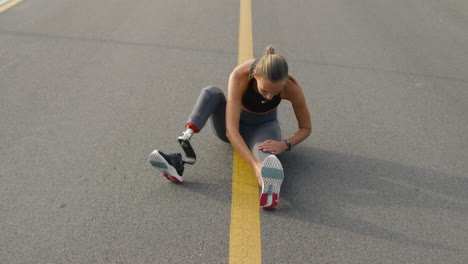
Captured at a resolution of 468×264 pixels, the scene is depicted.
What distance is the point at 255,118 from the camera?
3.55 metres

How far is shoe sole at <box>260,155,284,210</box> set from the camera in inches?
118

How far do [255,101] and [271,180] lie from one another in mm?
677

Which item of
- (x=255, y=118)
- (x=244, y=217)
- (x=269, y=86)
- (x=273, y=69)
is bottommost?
(x=244, y=217)

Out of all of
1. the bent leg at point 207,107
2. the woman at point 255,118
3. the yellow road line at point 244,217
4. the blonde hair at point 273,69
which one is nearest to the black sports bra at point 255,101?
the woman at point 255,118

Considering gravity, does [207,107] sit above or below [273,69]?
below

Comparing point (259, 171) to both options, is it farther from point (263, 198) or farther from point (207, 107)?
point (207, 107)

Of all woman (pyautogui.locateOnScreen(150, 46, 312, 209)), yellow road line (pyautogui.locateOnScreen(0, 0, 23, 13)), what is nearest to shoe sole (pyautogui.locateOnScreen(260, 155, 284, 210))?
woman (pyautogui.locateOnScreen(150, 46, 312, 209))

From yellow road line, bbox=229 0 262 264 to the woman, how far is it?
0.13 meters

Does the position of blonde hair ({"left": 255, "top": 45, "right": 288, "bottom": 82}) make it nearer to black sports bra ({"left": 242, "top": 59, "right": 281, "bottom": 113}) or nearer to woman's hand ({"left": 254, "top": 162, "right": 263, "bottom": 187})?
black sports bra ({"left": 242, "top": 59, "right": 281, "bottom": 113})

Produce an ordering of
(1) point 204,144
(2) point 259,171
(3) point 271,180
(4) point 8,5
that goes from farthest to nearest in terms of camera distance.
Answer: (4) point 8,5, (1) point 204,144, (2) point 259,171, (3) point 271,180

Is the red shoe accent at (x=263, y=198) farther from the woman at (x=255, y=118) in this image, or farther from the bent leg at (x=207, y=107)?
the bent leg at (x=207, y=107)

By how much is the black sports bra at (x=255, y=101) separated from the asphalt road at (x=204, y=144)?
1.55ft

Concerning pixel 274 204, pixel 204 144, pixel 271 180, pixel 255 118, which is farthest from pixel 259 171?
pixel 204 144

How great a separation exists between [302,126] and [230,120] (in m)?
0.57
